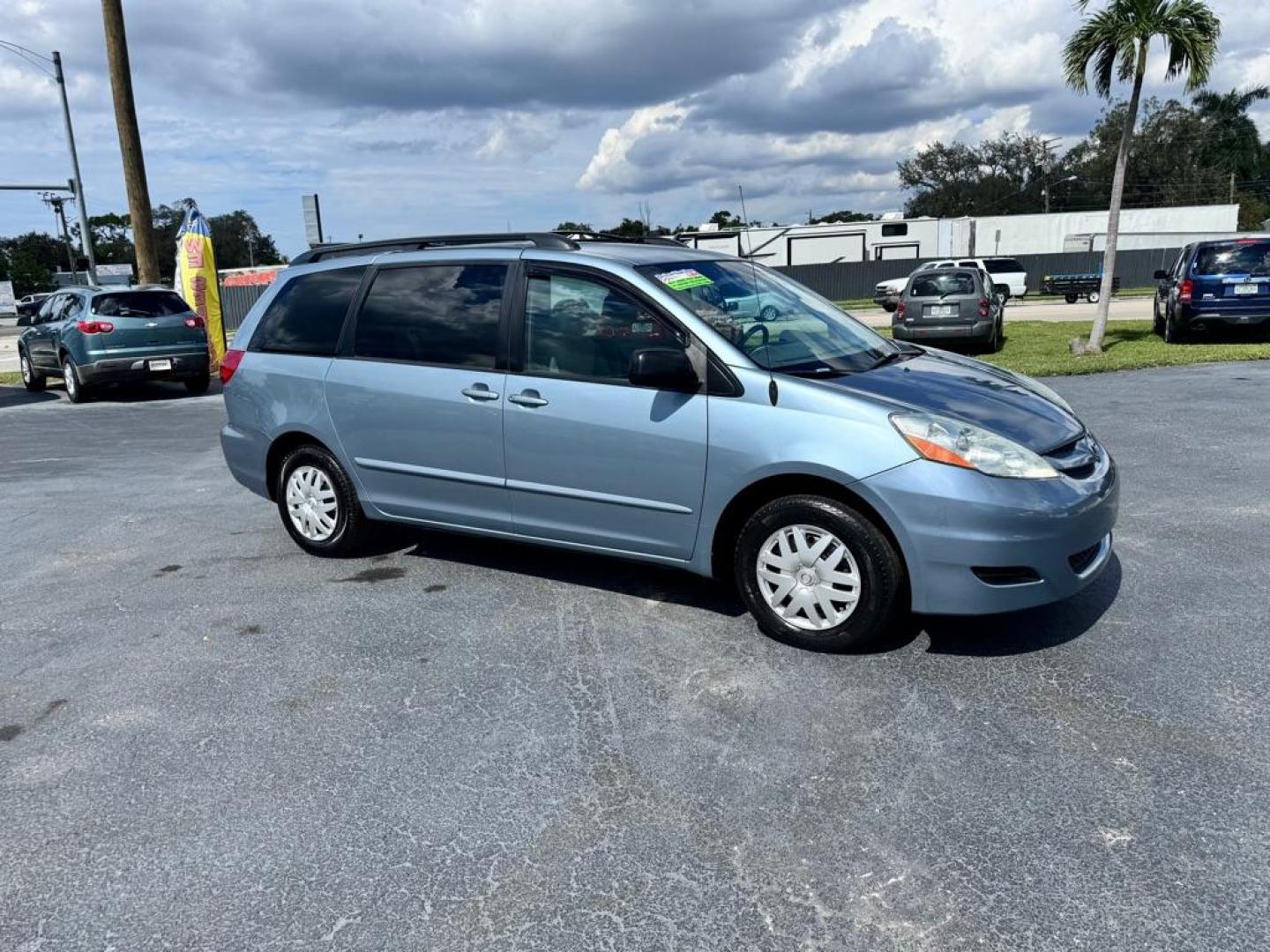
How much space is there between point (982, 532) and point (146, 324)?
553 inches

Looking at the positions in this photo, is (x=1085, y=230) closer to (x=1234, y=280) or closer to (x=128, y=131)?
(x=1234, y=280)

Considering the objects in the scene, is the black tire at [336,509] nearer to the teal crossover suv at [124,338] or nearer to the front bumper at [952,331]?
the teal crossover suv at [124,338]

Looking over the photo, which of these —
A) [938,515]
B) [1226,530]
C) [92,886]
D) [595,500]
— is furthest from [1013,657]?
[92,886]

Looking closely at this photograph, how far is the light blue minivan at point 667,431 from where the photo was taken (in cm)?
381

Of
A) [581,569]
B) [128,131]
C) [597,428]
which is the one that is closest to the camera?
[597,428]

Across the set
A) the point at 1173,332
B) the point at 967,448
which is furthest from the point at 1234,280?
the point at 967,448

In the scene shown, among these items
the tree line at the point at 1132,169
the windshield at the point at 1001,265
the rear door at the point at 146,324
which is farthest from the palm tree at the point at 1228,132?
the rear door at the point at 146,324

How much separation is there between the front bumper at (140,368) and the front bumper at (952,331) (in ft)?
37.6

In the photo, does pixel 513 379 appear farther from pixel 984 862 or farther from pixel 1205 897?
pixel 1205 897

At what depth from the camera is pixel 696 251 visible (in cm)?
515

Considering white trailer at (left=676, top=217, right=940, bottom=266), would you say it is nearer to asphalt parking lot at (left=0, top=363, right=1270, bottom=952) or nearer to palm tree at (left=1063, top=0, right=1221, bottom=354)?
palm tree at (left=1063, top=0, right=1221, bottom=354)

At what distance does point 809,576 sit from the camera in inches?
159

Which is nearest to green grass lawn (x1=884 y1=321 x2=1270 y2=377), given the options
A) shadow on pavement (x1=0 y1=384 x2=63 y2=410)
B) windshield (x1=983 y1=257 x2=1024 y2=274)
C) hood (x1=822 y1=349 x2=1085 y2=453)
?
hood (x1=822 y1=349 x2=1085 y2=453)

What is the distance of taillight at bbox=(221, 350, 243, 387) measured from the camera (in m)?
5.90
